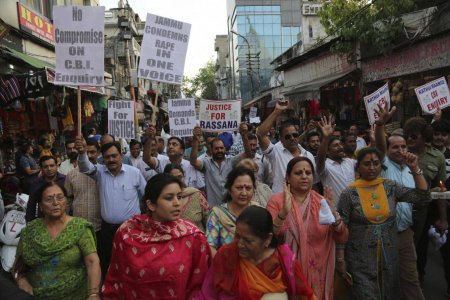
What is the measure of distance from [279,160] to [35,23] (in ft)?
34.8

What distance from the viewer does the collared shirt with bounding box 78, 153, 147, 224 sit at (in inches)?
182

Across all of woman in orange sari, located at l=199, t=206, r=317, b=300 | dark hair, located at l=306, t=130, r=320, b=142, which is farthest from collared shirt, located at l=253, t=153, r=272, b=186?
woman in orange sari, located at l=199, t=206, r=317, b=300

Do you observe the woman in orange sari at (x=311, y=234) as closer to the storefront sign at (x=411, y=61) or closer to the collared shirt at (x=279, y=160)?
the collared shirt at (x=279, y=160)

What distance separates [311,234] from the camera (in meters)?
3.48

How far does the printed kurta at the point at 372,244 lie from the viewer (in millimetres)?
3807

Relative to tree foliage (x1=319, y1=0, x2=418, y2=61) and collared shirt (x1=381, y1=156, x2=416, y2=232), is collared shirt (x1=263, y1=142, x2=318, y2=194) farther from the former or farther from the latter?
tree foliage (x1=319, y1=0, x2=418, y2=61)

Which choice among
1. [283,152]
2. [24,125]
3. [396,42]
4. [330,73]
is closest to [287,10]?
[330,73]

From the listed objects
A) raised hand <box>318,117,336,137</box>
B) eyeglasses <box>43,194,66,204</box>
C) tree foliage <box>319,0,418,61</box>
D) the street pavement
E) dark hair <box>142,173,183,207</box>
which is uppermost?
tree foliage <box>319,0,418,61</box>

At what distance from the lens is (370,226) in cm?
382

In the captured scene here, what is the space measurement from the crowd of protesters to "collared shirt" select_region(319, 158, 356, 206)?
0.04ft

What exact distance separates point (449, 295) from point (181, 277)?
11.1ft

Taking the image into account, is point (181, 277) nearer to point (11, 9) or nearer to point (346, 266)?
point (346, 266)

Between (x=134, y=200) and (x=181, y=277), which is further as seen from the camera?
(x=134, y=200)

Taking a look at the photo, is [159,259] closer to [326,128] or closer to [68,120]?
[326,128]
